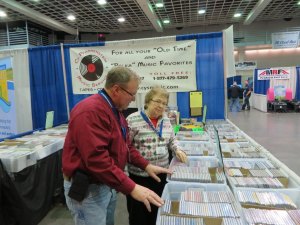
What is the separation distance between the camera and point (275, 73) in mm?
11375

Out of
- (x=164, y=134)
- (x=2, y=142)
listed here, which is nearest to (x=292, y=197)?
(x=164, y=134)

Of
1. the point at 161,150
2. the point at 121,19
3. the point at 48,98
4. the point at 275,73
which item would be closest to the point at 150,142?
the point at 161,150

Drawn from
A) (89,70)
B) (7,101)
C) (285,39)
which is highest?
(285,39)

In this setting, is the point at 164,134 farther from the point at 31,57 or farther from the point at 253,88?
the point at 253,88

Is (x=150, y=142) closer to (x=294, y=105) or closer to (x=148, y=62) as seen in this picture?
(x=148, y=62)

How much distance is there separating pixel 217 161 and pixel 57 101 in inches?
119

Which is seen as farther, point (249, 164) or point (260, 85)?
point (260, 85)

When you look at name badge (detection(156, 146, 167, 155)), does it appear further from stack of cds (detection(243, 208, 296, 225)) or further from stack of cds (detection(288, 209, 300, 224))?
stack of cds (detection(288, 209, 300, 224))

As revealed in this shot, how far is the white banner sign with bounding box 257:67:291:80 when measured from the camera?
11172 mm

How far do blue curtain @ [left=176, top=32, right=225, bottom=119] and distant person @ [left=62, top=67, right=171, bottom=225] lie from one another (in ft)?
8.64

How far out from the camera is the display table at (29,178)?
7.48ft

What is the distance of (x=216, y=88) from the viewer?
12.4 feet

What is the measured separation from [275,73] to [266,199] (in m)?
11.4

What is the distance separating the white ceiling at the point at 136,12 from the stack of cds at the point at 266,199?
7.46 meters
